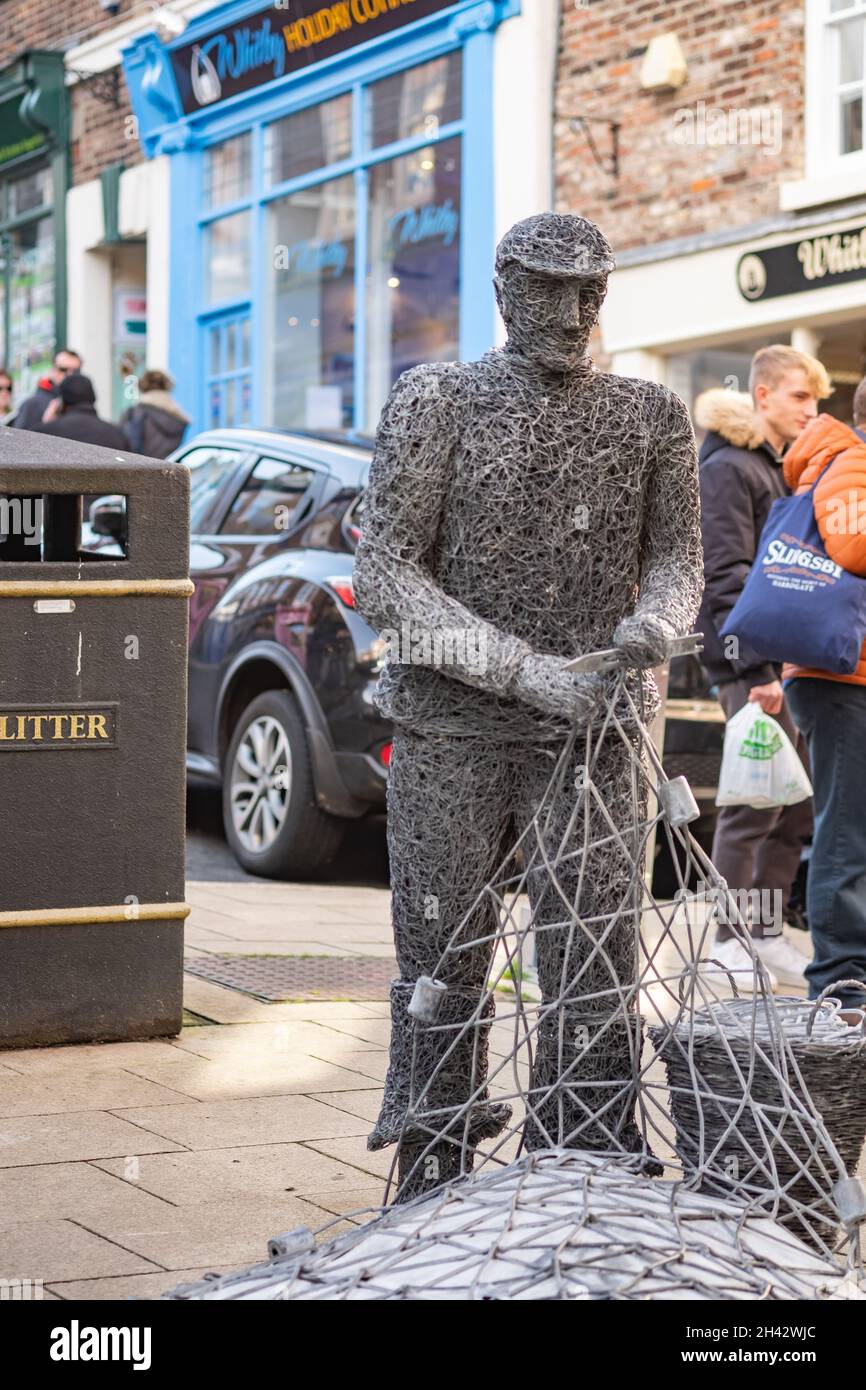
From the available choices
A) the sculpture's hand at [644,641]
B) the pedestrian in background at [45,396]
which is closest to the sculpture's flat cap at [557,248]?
the sculpture's hand at [644,641]

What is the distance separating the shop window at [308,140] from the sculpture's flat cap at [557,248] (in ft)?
40.4

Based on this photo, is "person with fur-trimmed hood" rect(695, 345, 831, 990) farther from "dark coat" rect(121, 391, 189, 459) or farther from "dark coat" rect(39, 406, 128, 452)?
"dark coat" rect(121, 391, 189, 459)

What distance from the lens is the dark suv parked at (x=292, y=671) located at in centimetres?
783

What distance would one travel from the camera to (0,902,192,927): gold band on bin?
16.5 ft

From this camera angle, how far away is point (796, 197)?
11.2 meters

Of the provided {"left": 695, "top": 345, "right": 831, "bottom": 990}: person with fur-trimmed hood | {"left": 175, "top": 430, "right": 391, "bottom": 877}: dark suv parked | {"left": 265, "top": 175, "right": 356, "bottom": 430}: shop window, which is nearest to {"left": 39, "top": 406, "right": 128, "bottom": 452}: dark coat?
{"left": 265, "top": 175, "right": 356, "bottom": 430}: shop window

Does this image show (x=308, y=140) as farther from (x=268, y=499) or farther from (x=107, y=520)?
(x=107, y=520)

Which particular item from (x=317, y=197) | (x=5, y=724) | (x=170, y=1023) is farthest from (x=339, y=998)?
(x=317, y=197)

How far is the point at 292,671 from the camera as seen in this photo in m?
8.01

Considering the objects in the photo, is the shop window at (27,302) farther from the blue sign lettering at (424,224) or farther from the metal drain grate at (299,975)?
the metal drain grate at (299,975)

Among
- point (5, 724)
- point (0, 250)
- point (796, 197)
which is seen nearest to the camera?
point (5, 724)

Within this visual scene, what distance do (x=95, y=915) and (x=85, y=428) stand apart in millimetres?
7638
